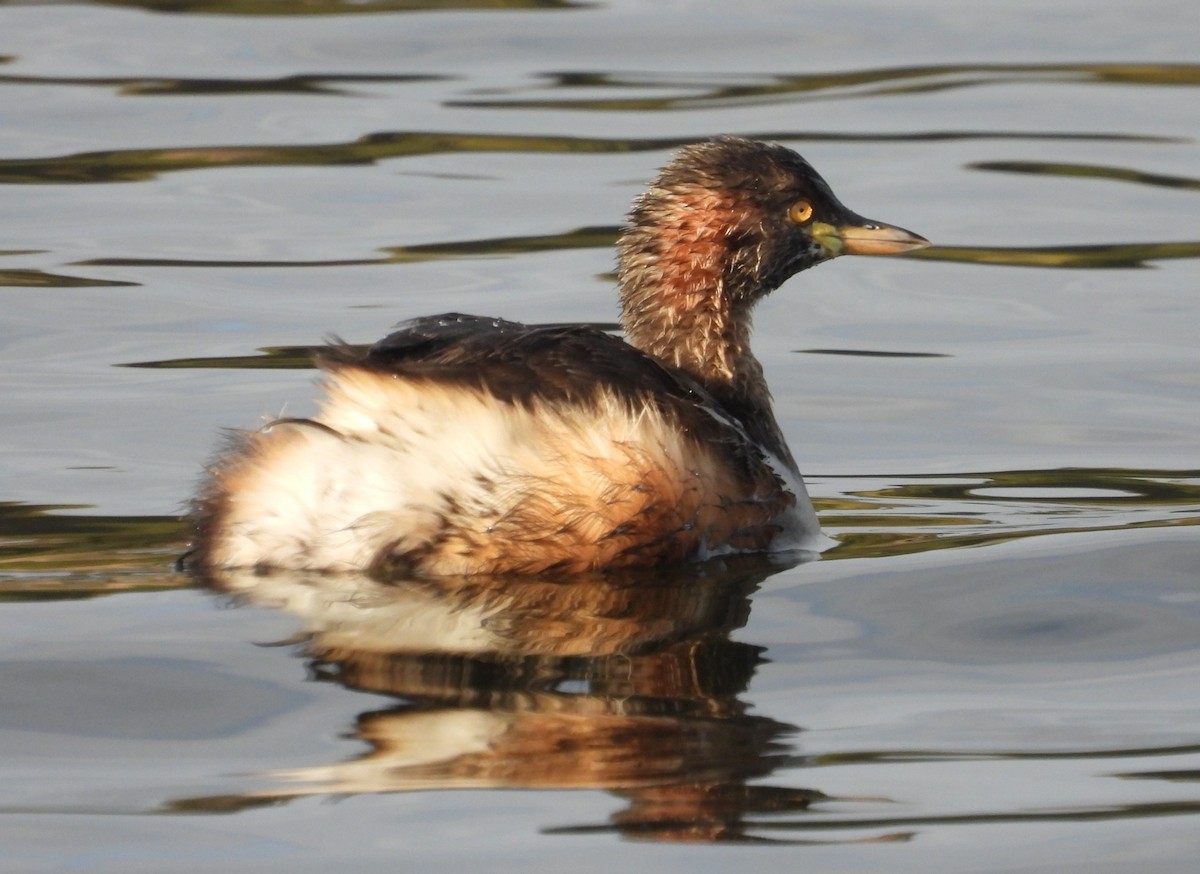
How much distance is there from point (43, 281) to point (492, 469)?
4.96 meters

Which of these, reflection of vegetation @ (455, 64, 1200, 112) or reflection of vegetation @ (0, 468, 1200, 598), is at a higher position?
reflection of vegetation @ (455, 64, 1200, 112)

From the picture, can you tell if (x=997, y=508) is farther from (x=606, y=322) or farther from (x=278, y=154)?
(x=278, y=154)

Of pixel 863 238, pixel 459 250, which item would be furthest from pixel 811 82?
pixel 863 238

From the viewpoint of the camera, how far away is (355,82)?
45.0 feet

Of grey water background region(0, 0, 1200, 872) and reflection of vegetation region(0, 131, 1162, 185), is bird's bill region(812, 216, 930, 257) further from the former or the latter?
reflection of vegetation region(0, 131, 1162, 185)

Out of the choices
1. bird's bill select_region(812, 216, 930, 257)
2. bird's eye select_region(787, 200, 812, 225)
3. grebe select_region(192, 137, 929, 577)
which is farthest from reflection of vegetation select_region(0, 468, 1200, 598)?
bird's eye select_region(787, 200, 812, 225)

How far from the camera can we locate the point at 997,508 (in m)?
6.83

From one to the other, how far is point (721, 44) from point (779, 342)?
5.90 m

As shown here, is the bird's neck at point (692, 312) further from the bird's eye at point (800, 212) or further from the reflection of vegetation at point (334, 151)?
the reflection of vegetation at point (334, 151)

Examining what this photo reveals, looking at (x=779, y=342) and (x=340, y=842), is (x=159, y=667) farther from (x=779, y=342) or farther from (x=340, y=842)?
(x=779, y=342)

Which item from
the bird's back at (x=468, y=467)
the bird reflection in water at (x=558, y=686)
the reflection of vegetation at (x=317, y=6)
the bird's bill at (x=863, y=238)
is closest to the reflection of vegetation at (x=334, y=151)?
the reflection of vegetation at (x=317, y=6)

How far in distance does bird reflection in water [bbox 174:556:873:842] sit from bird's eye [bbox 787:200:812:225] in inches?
51.2

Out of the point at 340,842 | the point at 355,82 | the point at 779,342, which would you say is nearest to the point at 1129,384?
the point at 779,342

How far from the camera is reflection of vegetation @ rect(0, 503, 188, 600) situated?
5.68m
